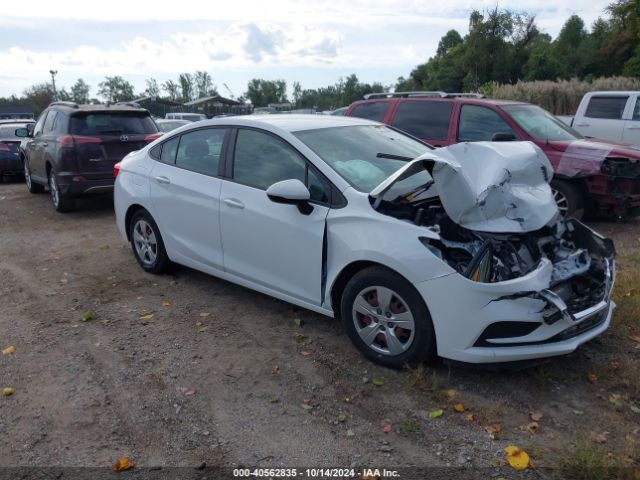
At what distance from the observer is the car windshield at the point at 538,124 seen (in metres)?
7.98

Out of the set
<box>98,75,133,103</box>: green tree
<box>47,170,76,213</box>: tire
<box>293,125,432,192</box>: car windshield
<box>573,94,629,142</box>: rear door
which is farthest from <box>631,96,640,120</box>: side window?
<box>98,75,133,103</box>: green tree

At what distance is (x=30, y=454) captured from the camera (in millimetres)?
3146

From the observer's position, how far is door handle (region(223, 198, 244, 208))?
15.1 ft

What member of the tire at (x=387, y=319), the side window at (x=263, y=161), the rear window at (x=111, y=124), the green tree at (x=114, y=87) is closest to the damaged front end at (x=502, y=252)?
the tire at (x=387, y=319)

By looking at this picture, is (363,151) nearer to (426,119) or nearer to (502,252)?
(502,252)

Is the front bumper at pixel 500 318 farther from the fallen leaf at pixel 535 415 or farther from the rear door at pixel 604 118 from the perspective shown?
the rear door at pixel 604 118

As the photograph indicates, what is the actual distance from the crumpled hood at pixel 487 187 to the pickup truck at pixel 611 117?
7.85 meters

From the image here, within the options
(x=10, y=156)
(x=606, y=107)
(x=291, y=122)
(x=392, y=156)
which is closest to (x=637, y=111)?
(x=606, y=107)

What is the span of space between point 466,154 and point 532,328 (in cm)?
127

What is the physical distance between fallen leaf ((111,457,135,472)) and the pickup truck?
414 inches

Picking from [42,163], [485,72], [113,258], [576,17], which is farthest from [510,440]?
[576,17]

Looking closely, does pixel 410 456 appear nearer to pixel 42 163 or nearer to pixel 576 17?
pixel 42 163

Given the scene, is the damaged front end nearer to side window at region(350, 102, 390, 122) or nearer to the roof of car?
the roof of car

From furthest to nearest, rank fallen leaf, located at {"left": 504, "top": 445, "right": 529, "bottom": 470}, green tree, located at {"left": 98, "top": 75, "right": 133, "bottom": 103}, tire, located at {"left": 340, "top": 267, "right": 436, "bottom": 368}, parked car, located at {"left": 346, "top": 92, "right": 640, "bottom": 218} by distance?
1. green tree, located at {"left": 98, "top": 75, "right": 133, "bottom": 103}
2. parked car, located at {"left": 346, "top": 92, "right": 640, "bottom": 218}
3. tire, located at {"left": 340, "top": 267, "right": 436, "bottom": 368}
4. fallen leaf, located at {"left": 504, "top": 445, "right": 529, "bottom": 470}
